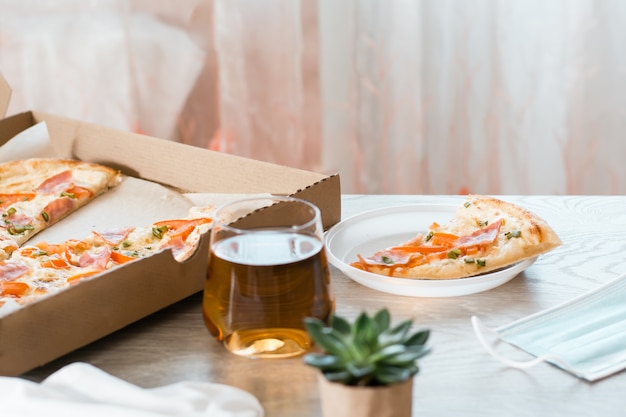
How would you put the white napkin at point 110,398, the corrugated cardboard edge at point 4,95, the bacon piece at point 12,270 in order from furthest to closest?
the corrugated cardboard edge at point 4,95 < the bacon piece at point 12,270 < the white napkin at point 110,398

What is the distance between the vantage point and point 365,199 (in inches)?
67.7

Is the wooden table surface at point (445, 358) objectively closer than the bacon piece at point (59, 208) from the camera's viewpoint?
Yes

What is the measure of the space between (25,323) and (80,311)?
73 mm

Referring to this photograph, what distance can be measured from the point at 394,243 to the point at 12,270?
591 mm

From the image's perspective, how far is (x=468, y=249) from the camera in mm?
1304

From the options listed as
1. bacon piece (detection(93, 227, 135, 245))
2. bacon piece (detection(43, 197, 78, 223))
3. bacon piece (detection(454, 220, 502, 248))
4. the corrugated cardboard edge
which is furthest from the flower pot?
the corrugated cardboard edge

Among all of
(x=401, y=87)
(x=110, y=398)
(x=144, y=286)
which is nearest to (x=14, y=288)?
(x=144, y=286)

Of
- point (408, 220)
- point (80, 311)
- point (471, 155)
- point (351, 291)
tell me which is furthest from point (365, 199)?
point (471, 155)

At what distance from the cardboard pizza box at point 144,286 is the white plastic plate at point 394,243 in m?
0.05

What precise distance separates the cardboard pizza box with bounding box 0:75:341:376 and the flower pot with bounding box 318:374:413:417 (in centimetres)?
35

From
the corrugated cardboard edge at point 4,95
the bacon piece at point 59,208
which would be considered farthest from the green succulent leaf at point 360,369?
the corrugated cardboard edge at point 4,95

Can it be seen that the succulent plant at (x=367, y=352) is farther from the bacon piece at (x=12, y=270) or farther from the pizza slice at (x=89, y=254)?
the bacon piece at (x=12, y=270)

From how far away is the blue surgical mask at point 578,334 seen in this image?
3.46 ft

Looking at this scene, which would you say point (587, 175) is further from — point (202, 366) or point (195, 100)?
point (202, 366)
